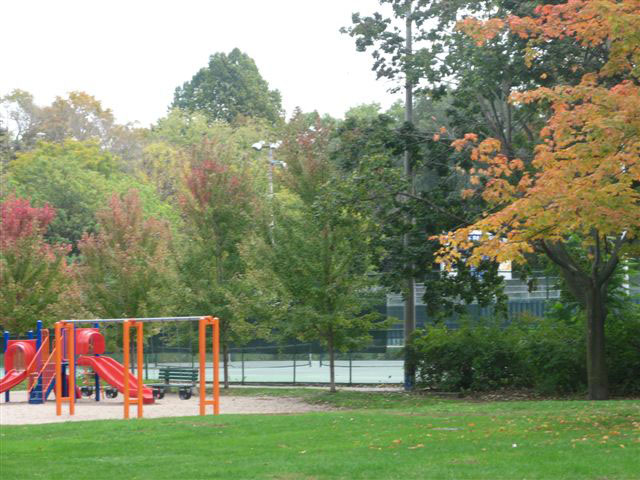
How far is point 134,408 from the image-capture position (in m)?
25.1

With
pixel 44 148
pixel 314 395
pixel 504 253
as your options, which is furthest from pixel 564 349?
pixel 44 148

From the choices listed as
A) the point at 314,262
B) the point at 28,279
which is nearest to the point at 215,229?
the point at 314,262

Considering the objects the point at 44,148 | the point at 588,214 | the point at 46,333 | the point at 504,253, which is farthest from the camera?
the point at 44,148

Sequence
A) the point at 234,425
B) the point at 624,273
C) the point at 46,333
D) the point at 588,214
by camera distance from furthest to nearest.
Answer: the point at 46,333, the point at 624,273, the point at 234,425, the point at 588,214

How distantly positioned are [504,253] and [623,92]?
2957mm

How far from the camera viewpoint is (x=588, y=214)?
14.6 metres

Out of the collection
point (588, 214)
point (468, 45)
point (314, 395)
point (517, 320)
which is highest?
point (468, 45)

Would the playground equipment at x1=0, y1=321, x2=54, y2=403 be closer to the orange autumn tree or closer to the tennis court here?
the tennis court

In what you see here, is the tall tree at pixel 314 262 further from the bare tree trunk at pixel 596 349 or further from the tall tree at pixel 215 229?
the bare tree trunk at pixel 596 349

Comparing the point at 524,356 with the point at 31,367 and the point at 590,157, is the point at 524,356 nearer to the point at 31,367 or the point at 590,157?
the point at 590,157

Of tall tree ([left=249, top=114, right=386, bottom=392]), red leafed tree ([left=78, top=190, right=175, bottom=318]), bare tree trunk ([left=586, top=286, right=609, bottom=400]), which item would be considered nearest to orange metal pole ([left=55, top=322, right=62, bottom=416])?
tall tree ([left=249, top=114, right=386, bottom=392])

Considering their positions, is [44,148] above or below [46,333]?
above

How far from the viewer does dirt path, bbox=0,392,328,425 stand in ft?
72.4

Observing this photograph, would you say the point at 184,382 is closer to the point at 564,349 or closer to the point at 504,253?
the point at 564,349
